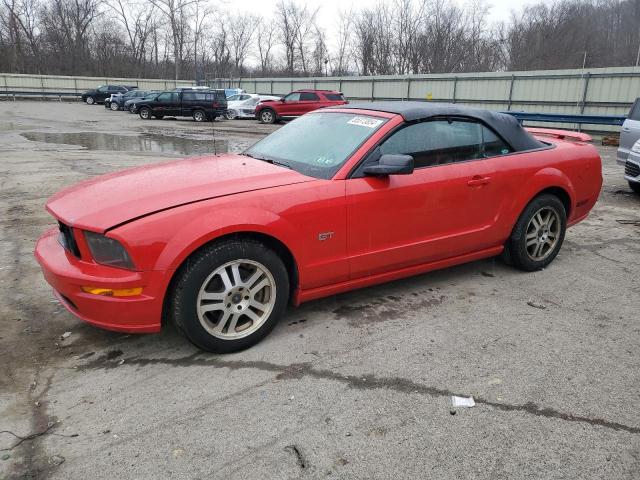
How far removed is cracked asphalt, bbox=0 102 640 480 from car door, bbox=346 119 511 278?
1.46ft

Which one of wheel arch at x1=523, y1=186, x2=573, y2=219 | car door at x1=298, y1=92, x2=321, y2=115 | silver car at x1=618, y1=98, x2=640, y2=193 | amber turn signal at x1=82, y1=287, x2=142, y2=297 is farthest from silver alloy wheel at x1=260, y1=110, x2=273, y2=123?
amber turn signal at x1=82, y1=287, x2=142, y2=297

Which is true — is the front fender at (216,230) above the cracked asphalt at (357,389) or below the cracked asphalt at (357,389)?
above

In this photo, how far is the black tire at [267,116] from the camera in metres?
24.8

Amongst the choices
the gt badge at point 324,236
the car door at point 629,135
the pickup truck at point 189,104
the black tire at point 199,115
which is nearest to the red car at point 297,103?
the pickup truck at point 189,104

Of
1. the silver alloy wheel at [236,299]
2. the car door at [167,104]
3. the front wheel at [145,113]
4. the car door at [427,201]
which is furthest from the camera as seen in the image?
the front wheel at [145,113]

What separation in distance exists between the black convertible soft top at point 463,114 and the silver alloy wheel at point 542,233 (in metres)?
0.64

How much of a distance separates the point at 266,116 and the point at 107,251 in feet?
75.8

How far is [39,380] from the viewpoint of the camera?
2930mm

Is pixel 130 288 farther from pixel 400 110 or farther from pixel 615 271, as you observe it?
pixel 615 271

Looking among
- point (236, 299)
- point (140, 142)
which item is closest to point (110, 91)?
point (140, 142)

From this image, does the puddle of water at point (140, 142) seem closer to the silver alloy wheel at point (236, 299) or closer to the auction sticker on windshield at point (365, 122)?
the auction sticker on windshield at point (365, 122)

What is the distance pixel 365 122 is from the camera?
3.90 meters

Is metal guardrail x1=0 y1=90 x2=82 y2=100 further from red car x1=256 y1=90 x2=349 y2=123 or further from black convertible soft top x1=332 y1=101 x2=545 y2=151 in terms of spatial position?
black convertible soft top x1=332 y1=101 x2=545 y2=151

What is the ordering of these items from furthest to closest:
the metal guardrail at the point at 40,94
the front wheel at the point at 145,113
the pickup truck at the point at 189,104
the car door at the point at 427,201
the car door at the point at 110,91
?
the metal guardrail at the point at 40,94
the car door at the point at 110,91
the front wheel at the point at 145,113
the pickup truck at the point at 189,104
the car door at the point at 427,201
